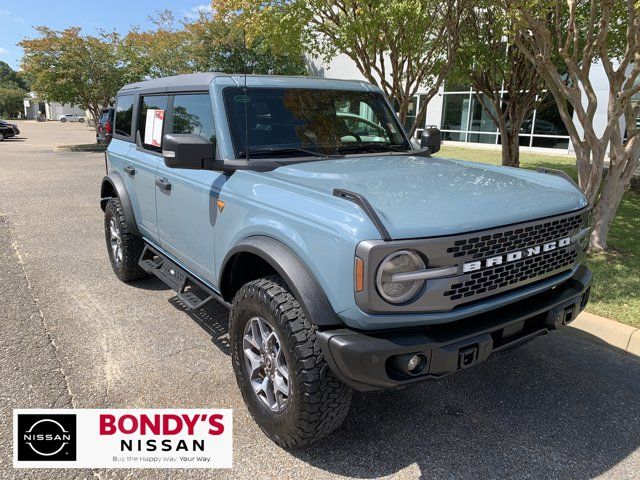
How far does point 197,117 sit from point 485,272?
Result: 2.31 metres

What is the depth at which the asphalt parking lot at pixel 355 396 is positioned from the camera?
2506 millimetres

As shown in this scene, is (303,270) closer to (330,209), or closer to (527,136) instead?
(330,209)

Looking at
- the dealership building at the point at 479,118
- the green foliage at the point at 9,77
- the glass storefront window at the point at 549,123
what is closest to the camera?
the dealership building at the point at 479,118

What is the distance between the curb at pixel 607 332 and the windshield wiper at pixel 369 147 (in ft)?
6.74

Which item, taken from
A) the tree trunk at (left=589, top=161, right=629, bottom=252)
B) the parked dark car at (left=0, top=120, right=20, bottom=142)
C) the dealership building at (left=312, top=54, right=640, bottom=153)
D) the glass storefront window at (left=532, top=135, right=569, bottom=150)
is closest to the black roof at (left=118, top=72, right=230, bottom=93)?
the tree trunk at (left=589, top=161, right=629, bottom=252)

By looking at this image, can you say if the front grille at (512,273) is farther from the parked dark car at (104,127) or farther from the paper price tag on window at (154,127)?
the parked dark car at (104,127)

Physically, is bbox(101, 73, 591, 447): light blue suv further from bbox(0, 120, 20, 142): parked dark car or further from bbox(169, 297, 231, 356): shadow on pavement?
bbox(0, 120, 20, 142): parked dark car

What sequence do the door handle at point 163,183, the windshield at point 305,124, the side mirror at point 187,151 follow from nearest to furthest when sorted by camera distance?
the side mirror at point 187,151
the windshield at point 305,124
the door handle at point 163,183

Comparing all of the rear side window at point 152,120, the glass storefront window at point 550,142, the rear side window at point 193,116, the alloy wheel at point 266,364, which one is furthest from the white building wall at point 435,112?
the alloy wheel at point 266,364

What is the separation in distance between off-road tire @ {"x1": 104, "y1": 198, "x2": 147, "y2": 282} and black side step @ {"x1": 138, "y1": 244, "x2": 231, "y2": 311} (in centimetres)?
19

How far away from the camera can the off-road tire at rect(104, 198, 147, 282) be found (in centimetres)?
462

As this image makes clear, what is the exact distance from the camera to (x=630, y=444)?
2684mm

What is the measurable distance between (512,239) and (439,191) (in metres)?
0.44

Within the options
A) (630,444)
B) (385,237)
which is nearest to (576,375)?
(630,444)
